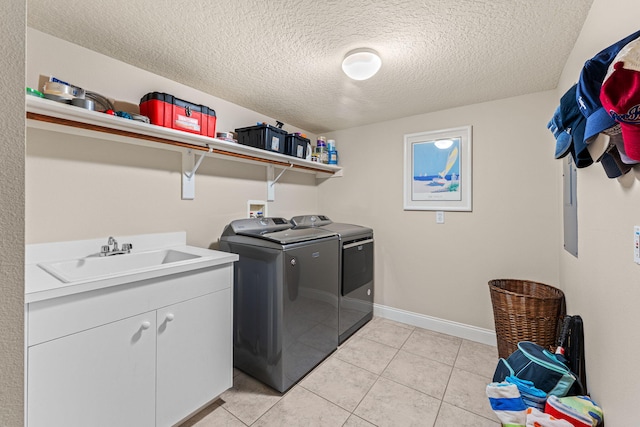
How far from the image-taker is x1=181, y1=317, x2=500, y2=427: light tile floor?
5.30 ft

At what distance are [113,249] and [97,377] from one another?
748mm

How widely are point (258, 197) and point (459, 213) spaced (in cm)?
196

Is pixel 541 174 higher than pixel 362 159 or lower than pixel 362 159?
lower

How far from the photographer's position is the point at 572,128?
1.11m

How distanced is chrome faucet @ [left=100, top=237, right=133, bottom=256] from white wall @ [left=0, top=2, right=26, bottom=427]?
1201 mm

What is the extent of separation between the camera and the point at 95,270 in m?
1.55

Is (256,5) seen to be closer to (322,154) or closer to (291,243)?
(291,243)

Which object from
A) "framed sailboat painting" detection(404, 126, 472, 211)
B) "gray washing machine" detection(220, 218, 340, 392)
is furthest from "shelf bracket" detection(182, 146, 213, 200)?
"framed sailboat painting" detection(404, 126, 472, 211)

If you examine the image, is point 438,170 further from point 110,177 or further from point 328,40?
point 110,177

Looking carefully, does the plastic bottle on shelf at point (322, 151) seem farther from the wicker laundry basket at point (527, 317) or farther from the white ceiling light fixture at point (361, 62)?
the wicker laundry basket at point (527, 317)

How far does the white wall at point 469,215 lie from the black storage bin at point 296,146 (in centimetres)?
70

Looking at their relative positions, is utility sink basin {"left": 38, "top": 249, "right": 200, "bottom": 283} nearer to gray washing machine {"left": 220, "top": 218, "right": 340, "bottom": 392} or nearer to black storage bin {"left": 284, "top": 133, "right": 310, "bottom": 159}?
gray washing machine {"left": 220, "top": 218, "right": 340, "bottom": 392}

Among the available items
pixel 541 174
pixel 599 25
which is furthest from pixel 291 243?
pixel 541 174

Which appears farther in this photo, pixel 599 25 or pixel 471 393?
pixel 471 393
